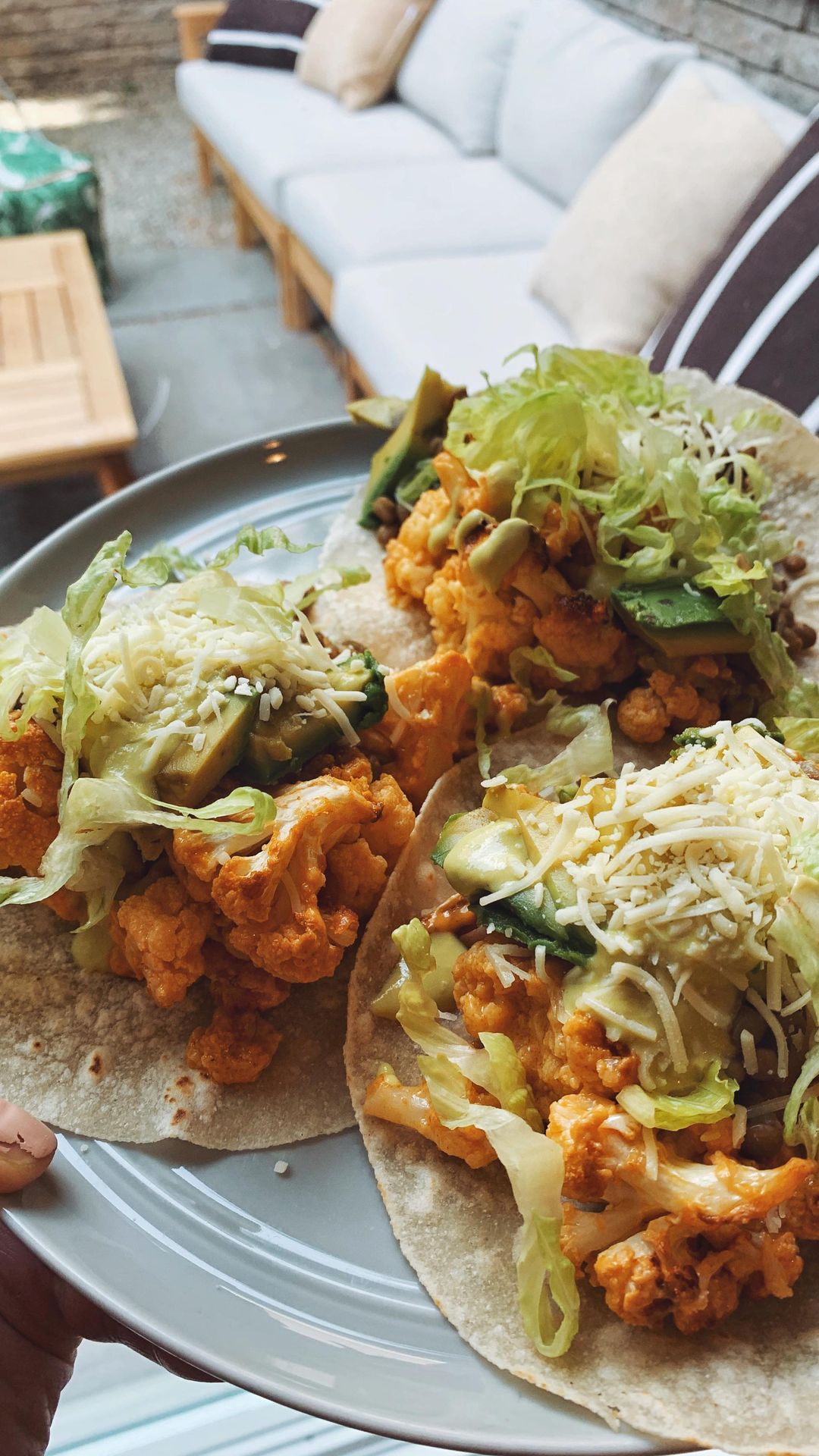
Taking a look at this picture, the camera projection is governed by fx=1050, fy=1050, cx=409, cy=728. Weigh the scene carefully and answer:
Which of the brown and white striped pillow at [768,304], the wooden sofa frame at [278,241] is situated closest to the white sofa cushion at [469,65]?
the wooden sofa frame at [278,241]

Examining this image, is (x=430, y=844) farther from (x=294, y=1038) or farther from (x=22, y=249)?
(x=22, y=249)

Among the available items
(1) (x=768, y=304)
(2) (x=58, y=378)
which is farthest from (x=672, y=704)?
(2) (x=58, y=378)

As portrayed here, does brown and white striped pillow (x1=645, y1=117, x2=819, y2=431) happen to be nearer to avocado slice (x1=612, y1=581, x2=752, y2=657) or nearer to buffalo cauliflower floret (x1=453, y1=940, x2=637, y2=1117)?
avocado slice (x1=612, y1=581, x2=752, y2=657)

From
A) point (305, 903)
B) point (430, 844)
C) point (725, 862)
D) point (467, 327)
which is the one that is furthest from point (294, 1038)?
point (467, 327)

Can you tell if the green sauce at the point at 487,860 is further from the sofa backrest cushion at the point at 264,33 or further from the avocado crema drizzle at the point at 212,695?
the sofa backrest cushion at the point at 264,33

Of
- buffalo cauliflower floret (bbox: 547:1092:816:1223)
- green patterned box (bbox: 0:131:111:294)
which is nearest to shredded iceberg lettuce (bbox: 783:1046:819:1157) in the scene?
buffalo cauliflower floret (bbox: 547:1092:816:1223)
